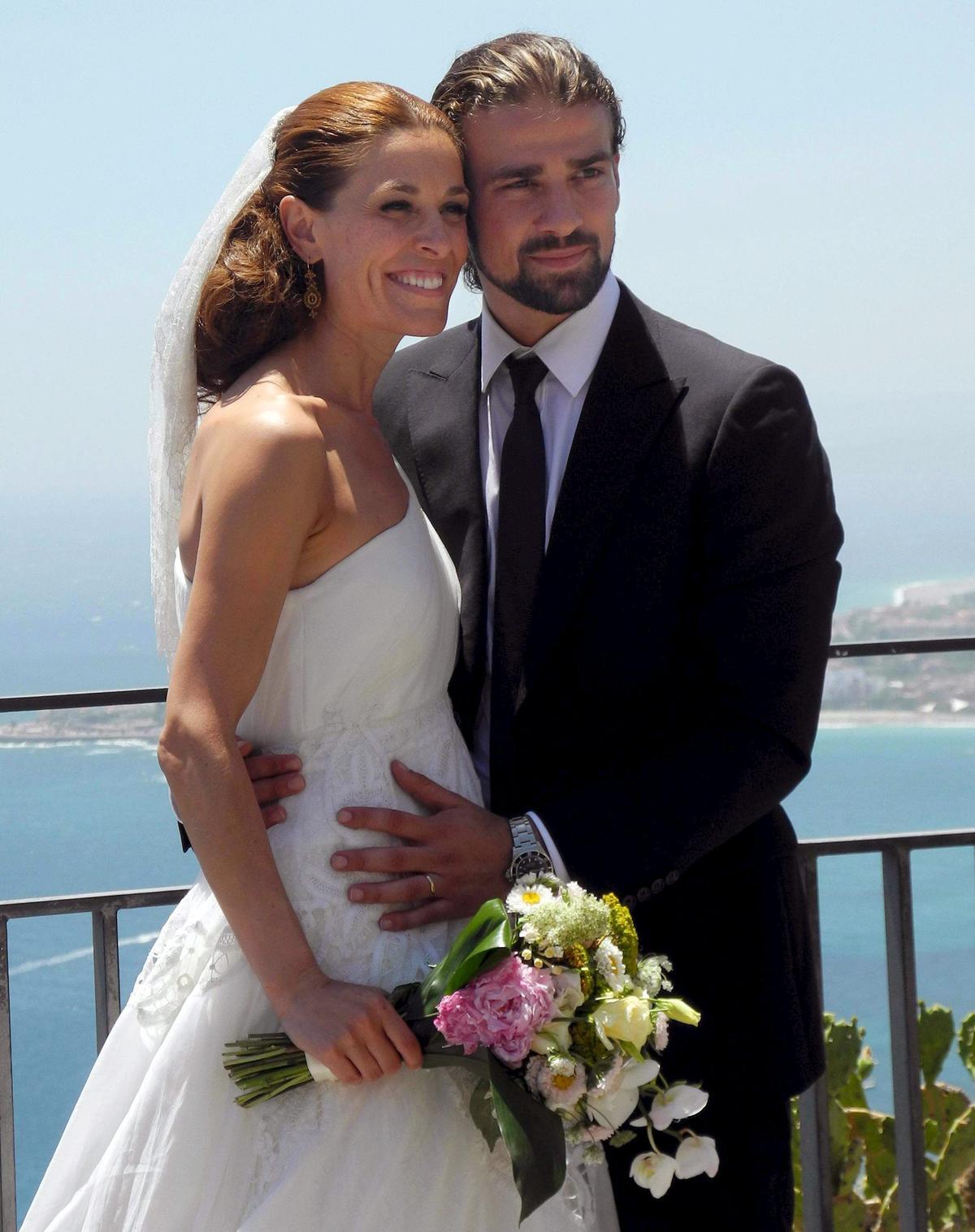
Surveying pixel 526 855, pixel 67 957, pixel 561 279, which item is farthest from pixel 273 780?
pixel 67 957

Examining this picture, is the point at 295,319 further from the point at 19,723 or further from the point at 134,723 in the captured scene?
the point at 19,723

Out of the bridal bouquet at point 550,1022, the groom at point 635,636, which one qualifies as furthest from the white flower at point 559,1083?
the groom at point 635,636

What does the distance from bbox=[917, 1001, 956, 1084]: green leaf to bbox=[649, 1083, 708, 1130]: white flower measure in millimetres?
2462

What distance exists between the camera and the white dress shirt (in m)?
2.27

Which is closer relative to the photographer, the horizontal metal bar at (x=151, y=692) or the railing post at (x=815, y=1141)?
the horizontal metal bar at (x=151, y=692)

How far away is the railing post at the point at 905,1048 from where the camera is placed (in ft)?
9.71

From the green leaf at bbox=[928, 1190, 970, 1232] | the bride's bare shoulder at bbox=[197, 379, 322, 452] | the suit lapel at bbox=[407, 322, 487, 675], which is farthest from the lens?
the green leaf at bbox=[928, 1190, 970, 1232]

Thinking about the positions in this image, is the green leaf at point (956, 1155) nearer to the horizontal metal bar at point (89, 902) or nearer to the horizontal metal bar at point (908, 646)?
the horizontal metal bar at point (908, 646)

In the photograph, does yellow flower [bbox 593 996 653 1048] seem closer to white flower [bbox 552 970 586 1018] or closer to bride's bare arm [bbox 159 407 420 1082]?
white flower [bbox 552 970 586 1018]

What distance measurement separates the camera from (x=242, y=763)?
6.04 ft

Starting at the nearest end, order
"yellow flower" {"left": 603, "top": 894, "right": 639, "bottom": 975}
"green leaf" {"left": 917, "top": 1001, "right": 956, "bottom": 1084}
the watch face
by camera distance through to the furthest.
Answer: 1. "yellow flower" {"left": 603, "top": 894, "right": 639, "bottom": 975}
2. the watch face
3. "green leaf" {"left": 917, "top": 1001, "right": 956, "bottom": 1084}

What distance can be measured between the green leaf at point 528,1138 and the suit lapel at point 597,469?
0.63m

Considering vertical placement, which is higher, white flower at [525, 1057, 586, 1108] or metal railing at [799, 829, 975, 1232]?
white flower at [525, 1057, 586, 1108]

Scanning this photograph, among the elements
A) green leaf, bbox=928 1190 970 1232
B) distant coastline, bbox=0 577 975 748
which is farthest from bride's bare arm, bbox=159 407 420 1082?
green leaf, bbox=928 1190 970 1232
